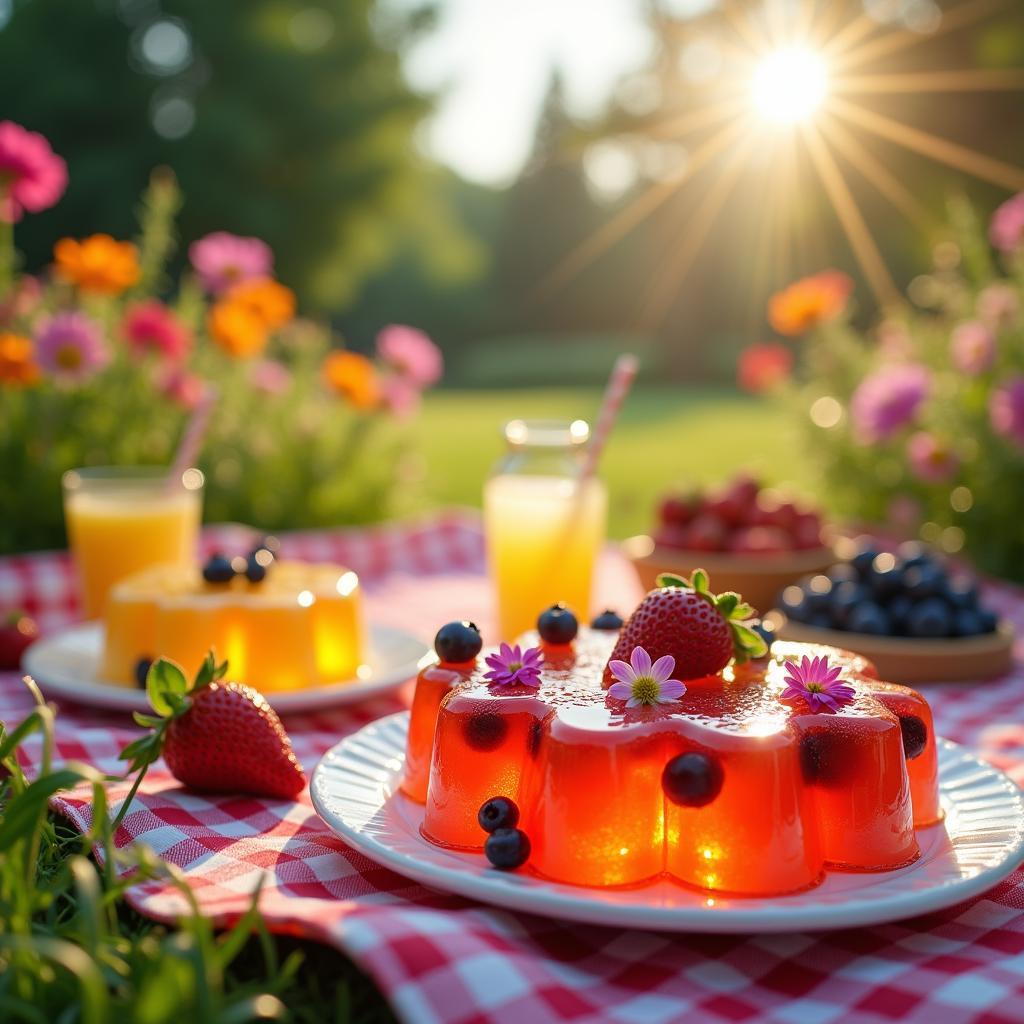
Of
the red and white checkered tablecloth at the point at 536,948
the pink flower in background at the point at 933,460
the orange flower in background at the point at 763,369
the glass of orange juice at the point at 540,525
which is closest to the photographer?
the red and white checkered tablecloth at the point at 536,948

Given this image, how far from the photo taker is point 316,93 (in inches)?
730

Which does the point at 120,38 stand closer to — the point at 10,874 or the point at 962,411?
the point at 962,411

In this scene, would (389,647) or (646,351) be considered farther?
(646,351)

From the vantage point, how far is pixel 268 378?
4496mm

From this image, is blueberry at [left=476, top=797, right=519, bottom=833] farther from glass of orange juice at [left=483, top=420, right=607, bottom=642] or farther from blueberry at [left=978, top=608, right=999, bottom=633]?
blueberry at [left=978, top=608, right=999, bottom=633]

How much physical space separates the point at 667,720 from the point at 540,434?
136 cm

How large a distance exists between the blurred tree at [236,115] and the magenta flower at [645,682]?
1610 centimetres

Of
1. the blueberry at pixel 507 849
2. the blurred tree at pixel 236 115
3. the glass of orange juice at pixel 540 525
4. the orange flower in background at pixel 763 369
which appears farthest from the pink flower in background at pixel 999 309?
the blurred tree at pixel 236 115

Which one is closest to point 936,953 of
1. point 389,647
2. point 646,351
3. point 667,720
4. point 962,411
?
point 667,720

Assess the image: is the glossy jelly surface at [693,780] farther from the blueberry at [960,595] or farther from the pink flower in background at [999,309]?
the pink flower in background at [999,309]

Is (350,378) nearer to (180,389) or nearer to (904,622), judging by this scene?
(180,389)

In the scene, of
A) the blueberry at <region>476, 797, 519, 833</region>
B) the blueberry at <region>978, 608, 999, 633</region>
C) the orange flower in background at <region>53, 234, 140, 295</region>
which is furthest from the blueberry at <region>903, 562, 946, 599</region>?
the orange flower in background at <region>53, 234, 140, 295</region>

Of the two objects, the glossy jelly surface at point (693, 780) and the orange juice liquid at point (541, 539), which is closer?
the glossy jelly surface at point (693, 780)

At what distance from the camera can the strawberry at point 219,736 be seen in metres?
1.57
